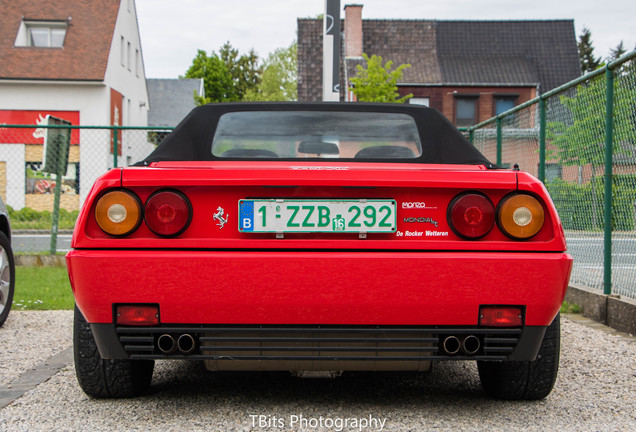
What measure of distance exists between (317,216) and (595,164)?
4025 millimetres

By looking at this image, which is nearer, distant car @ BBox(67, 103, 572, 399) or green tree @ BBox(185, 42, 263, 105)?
distant car @ BBox(67, 103, 572, 399)

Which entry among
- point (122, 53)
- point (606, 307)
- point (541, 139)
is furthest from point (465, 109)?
point (606, 307)

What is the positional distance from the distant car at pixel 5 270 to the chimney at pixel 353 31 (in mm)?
38018

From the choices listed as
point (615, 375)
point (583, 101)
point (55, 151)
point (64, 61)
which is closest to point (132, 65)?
point (64, 61)

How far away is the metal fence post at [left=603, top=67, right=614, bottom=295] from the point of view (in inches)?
231

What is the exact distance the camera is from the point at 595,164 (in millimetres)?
6246

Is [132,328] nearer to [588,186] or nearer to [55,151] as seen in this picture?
[588,186]

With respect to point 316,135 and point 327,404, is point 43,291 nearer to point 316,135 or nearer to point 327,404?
point 316,135

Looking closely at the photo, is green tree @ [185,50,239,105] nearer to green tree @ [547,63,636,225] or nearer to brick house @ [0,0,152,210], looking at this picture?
brick house @ [0,0,152,210]

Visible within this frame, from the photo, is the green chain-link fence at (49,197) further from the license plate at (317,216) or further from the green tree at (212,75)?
the green tree at (212,75)

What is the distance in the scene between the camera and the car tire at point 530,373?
10.8 feet

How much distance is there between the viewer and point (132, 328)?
296cm

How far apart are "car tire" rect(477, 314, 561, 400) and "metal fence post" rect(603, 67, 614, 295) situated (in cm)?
290

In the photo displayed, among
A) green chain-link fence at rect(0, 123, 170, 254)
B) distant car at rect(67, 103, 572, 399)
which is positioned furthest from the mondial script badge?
green chain-link fence at rect(0, 123, 170, 254)
